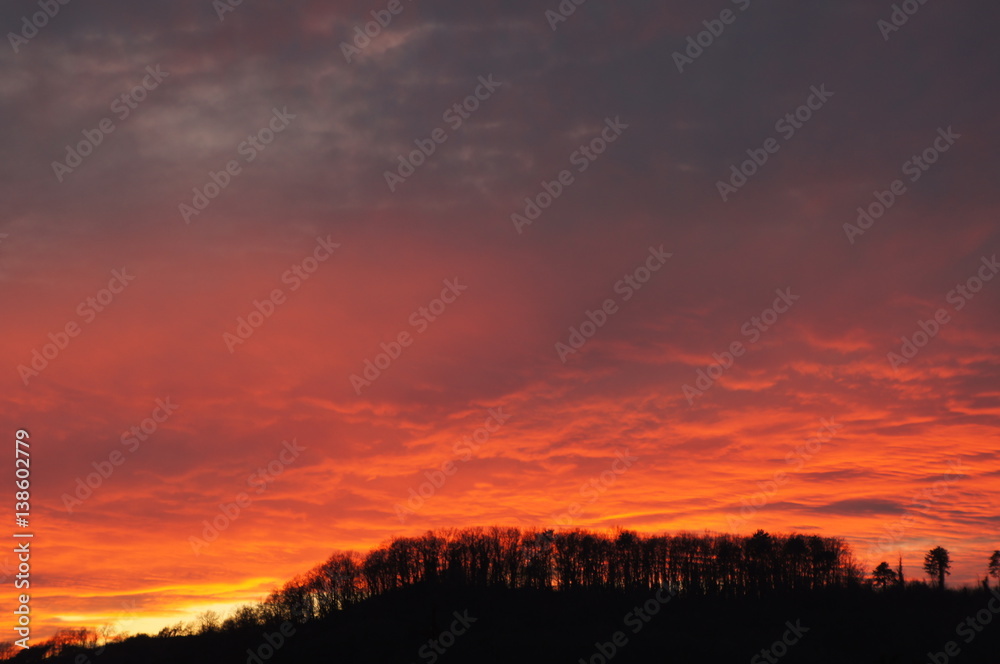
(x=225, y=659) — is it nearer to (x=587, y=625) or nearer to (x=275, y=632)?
(x=275, y=632)

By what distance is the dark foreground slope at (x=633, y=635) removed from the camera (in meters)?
151

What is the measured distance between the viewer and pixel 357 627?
182 meters

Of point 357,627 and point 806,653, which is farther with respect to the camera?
point 357,627

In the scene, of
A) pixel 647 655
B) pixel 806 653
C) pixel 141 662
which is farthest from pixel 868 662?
pixel 141 662

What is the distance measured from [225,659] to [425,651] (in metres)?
41.2

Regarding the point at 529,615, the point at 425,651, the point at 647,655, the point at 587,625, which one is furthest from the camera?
the point at 529,615

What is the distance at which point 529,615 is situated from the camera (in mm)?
193500

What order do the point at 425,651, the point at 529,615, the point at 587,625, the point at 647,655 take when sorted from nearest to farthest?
the point at 647,655 < the point at 425,651 < the point at 587,625 < the point at 529,615

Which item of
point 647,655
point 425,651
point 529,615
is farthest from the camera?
point 529,615

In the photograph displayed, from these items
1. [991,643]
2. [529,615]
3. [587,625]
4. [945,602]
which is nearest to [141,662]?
[529,615]

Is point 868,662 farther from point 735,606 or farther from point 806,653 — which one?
point 735,606

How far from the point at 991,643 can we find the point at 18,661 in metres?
193

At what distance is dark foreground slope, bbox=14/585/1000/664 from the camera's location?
15138 cm

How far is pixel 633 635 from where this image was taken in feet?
536
